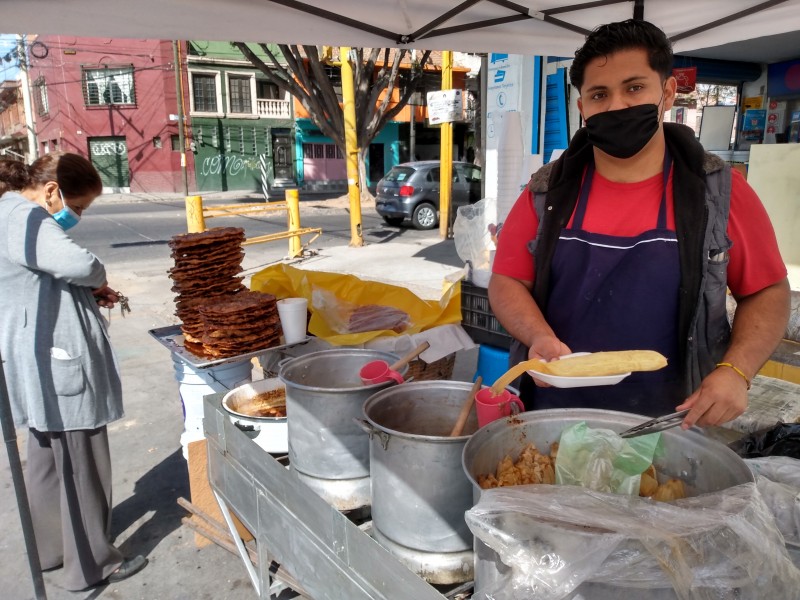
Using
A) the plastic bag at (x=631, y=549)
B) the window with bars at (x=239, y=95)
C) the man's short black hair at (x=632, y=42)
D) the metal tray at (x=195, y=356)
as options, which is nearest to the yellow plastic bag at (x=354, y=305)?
the metal tray at (x=195, y=356)

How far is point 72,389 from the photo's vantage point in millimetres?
2680

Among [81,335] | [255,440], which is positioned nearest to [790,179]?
[255,440]

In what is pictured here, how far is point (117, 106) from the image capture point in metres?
30.2

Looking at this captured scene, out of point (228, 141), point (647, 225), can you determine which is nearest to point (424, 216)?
point (647, 225)

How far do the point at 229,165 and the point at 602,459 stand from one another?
109 ft

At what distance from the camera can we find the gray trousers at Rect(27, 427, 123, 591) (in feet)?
9.05

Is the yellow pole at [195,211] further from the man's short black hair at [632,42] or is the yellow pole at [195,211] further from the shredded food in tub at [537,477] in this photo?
the shredded food in tub at [537,477]

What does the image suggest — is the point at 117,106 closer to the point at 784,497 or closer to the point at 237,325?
the point at 237,325

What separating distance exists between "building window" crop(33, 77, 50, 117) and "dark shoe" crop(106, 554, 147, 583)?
1391 inches

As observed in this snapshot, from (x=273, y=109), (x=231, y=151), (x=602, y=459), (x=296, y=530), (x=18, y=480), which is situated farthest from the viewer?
(x=273, y=109)

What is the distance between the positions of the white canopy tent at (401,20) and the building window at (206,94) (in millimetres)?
30800

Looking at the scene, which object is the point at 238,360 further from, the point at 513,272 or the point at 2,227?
the point at 513,272

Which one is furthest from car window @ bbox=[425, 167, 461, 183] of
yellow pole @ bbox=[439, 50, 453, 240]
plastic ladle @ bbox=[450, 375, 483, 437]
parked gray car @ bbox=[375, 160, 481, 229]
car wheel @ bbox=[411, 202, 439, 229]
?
plastic ladle @ bbox=[450, 375, 483, 437]

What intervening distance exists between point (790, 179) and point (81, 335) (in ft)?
16.4
